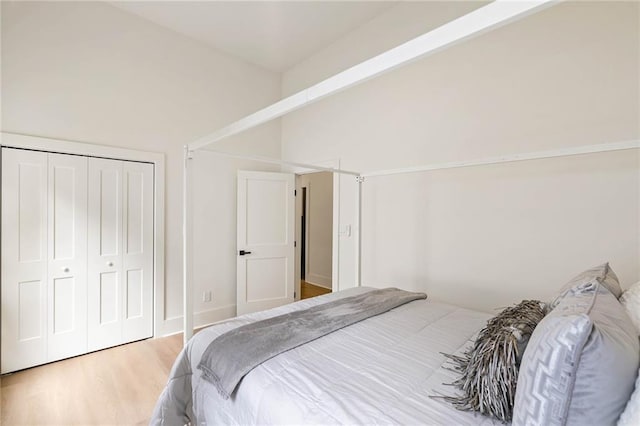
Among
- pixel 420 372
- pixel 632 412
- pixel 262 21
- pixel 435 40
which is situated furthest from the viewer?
pixel 262 21

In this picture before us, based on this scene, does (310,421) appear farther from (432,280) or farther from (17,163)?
(17,163)

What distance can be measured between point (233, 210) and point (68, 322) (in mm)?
1949

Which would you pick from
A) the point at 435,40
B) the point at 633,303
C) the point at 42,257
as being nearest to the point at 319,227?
the point at 42,257

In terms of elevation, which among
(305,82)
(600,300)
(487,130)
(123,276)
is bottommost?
(123,276)

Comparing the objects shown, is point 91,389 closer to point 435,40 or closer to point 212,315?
point 212,315

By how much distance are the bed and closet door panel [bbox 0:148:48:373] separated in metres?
2.00

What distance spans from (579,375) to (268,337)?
1.12m

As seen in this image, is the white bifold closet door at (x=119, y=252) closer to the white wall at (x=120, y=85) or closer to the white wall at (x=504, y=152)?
the white wall at (x=120, y=85)

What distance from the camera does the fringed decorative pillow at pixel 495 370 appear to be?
2.97 ft

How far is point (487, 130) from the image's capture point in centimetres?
241

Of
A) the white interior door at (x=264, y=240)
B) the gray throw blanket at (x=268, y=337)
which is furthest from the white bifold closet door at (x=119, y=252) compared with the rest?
the gray throw blanket at (x=268, y=337)

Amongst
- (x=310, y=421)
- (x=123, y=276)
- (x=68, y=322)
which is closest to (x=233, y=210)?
(x=123, y=276)

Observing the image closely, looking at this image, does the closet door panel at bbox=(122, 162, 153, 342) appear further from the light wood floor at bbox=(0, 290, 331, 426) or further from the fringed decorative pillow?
the fringed decorative pillow

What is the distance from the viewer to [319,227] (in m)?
5.51
